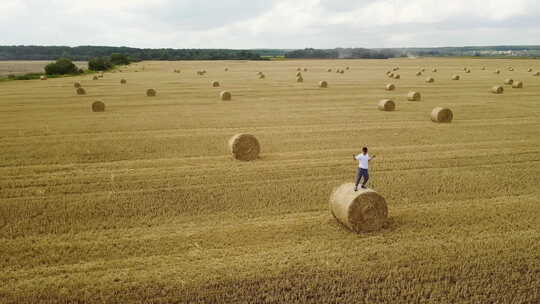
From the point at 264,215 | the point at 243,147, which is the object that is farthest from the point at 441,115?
the point at 264,215

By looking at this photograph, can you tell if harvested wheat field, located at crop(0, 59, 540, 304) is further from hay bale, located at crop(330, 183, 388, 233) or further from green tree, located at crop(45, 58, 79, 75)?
green tree, located at crop(45, 58, 79, 75)

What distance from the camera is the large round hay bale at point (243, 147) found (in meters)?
13.9

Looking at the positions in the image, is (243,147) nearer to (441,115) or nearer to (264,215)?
(264,215)

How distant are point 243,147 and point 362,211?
613cm

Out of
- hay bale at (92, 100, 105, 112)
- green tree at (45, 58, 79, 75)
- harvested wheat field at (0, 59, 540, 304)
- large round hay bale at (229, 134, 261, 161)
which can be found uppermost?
green tree at (45, 58, 79, 75)

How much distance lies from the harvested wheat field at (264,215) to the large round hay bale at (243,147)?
1.31 feet

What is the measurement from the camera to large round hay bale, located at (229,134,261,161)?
13859mm

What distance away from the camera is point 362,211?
865 cm

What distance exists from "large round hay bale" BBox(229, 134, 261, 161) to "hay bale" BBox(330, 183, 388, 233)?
18.5 ft

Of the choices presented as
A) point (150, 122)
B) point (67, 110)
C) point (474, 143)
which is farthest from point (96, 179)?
point (67, 110)

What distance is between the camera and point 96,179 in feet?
38.8

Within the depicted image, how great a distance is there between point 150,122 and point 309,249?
14593mm

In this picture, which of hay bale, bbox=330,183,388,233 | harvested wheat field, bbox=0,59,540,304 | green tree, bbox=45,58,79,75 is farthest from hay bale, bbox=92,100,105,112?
green tree, bbox=45,58,79,75

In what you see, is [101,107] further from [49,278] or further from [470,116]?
[470,116]
